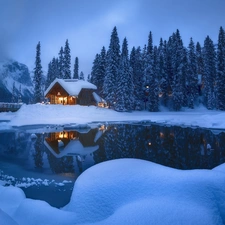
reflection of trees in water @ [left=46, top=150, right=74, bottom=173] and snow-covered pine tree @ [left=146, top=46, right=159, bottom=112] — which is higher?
snow-covered pine tree @ [left=146, top=46, right=159, bottom=112]

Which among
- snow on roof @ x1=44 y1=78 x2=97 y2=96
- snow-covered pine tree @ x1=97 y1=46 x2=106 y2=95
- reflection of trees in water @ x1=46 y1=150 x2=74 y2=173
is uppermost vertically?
snow-covered pine tree @ x1=97 y1=46 x2=106 y2=95

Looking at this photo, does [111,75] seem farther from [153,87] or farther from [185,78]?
→ [185,78]

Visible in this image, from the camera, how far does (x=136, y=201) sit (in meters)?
4.05

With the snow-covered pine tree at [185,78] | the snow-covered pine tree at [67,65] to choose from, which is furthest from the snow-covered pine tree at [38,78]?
the snow-covered pine tree at [185,78]

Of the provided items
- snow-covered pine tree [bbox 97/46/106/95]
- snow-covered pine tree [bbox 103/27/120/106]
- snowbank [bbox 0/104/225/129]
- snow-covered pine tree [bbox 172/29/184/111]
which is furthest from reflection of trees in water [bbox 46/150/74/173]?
snow-covered pine tree [bbox 97/46/106/95]

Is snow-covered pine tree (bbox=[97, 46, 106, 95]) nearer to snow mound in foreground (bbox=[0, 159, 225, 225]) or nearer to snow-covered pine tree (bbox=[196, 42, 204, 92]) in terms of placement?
snow-covered pine tree (bbox=[196, 42, 204, 92])

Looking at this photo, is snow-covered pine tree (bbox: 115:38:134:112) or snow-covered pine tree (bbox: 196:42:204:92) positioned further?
snow-covered pine tree (bbox: 196:42:204:92)

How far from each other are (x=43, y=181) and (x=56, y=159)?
2.88 m

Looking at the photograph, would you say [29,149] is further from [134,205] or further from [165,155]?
[134,205]

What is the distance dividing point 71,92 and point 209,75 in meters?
35.4

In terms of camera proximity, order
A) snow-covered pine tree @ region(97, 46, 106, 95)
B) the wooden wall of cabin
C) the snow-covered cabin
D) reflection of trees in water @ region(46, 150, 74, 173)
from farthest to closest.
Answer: snow-covered pine tree @ region(97, 46, 106, 95), the wooden wall of cabin, the snow-covered cabin, reflection of trees in water @ region(46, 150, 74, 173)

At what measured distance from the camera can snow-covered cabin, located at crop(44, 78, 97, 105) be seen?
4156 cm

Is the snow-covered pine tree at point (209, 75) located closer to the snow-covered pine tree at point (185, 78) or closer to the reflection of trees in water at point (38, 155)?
the snow-covered pine tree at point (185, 78)

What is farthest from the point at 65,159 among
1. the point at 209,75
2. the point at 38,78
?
the point at 209,75
